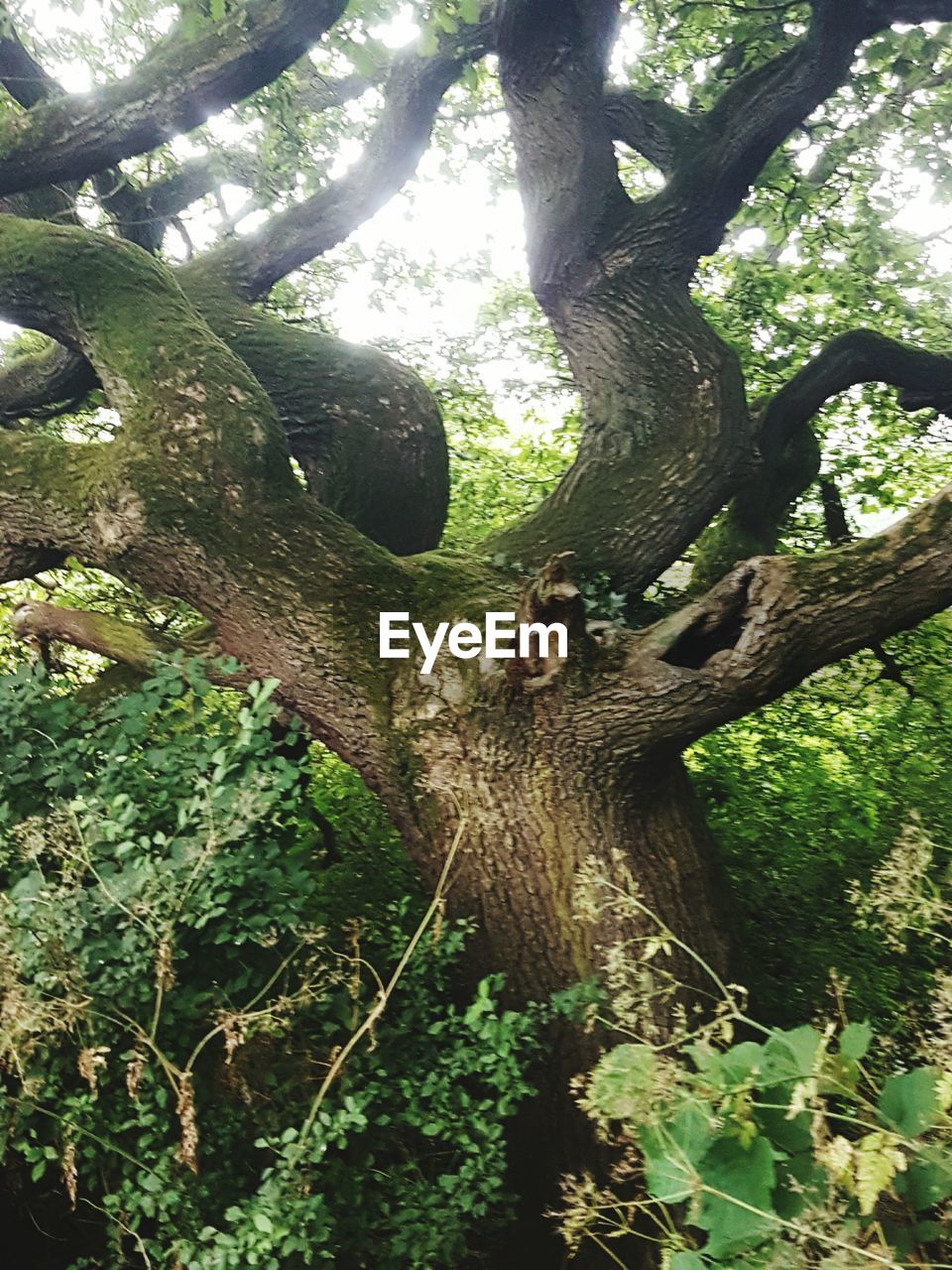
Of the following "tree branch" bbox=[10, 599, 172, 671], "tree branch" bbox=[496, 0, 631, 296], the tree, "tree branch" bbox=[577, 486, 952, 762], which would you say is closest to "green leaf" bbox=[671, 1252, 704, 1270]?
the tree

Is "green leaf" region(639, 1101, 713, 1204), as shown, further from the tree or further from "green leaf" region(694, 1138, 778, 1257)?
the tree

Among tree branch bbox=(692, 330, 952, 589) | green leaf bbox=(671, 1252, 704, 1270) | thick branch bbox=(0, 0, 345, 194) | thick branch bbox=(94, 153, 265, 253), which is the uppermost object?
thick branch bbox=(94, 153, 265, 253)

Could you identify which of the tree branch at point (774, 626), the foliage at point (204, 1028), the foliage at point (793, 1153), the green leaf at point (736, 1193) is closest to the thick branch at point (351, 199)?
the foliage at point (204, 1028)

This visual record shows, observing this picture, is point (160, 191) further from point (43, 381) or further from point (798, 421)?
point (798, 421)

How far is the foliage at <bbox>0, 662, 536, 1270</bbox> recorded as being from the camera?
2131 millimetres

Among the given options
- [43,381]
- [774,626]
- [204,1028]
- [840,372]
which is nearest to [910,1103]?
[774,626]

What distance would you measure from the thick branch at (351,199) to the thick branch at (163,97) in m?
1.03

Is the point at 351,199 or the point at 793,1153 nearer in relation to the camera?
the point at 793,1153

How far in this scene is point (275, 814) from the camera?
2.55 m

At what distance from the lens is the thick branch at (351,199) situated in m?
5.29

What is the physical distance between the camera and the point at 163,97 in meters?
4.17

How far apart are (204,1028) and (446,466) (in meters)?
3.34

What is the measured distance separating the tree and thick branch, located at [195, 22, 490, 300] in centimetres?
2

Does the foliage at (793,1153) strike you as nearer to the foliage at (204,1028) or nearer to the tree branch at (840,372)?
the foliage at (204,1028)
